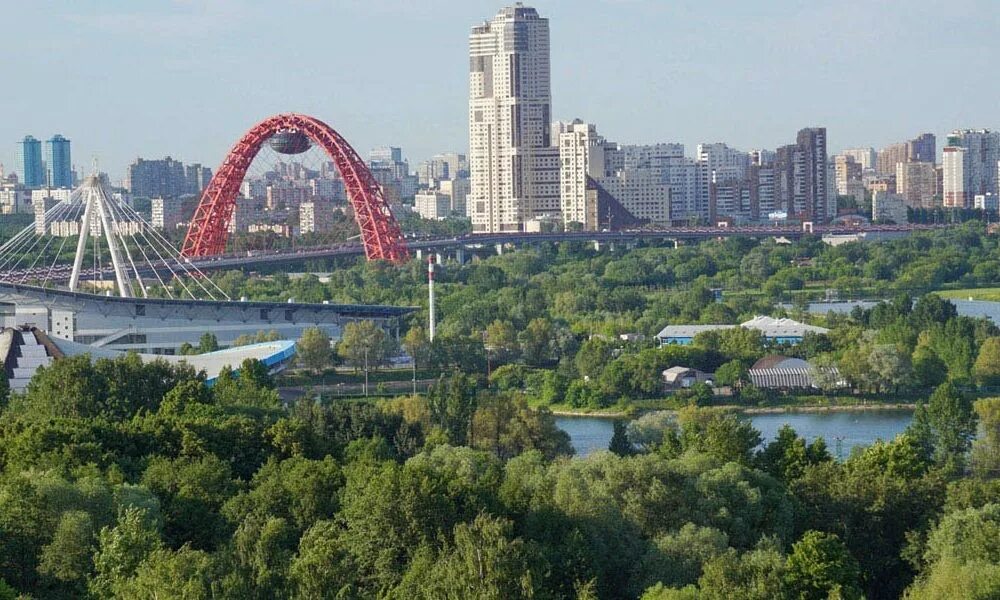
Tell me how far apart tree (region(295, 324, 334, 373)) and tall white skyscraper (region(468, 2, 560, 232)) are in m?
34.2

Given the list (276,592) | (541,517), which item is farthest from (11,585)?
(541,517)

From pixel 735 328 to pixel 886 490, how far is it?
14.6m

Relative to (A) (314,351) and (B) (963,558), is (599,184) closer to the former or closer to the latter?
(A) (314,351)

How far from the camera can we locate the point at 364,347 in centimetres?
2589

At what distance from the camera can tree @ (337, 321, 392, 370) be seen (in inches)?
1019

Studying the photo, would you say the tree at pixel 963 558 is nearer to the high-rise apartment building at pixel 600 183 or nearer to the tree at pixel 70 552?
the tree at pixel 70 552

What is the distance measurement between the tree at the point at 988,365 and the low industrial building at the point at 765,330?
3151 millimetres

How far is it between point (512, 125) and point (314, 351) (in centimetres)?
3628

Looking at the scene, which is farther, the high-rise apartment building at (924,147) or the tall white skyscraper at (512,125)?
the high-rise apartment building at (924,147)

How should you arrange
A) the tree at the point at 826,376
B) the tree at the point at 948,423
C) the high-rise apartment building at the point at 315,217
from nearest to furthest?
the tree at the point at 948,423 < the tree at the point at 826,376 < the high-rise apartment building at the point at 315,217

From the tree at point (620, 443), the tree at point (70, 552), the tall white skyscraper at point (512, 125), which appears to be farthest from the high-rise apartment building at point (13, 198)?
the tree at point (70, 552)

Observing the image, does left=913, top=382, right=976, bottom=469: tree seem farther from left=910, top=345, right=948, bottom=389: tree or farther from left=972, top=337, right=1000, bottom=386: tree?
left=972, top=337, right=1000, bottom=386: tree

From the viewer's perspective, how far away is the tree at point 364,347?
1019 inches

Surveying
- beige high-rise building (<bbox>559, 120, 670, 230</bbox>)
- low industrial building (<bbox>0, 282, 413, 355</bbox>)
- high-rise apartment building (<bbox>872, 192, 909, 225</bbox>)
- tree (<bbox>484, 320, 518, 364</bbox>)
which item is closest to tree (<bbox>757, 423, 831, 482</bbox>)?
low industrial building (<bbox>0, 282, 413, 355</bbox>)
